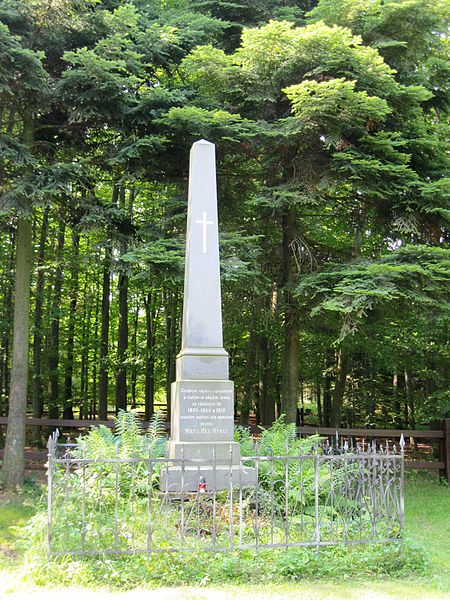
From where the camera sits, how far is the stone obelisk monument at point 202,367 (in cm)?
698

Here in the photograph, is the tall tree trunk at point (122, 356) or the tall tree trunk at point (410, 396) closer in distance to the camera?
the tall tree trunk at point (122, 356)

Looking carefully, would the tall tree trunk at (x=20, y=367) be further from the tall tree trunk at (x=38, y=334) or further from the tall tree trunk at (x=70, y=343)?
the tall tree trunk at (x=70, y=343)

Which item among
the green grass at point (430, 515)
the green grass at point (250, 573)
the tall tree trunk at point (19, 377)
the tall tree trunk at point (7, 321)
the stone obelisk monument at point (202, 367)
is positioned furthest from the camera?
the tall tree trunk at point (7, 321)

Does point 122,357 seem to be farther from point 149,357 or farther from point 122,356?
point 149,357

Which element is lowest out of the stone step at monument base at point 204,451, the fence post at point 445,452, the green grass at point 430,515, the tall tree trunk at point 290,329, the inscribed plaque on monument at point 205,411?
the green grass at point 430,515

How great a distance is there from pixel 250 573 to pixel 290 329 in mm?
7215

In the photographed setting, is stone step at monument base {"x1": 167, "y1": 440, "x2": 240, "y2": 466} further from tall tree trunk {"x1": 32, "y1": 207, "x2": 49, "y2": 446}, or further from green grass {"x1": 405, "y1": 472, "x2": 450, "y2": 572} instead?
tall tree trunk {"x1": 32, "y1": 207, "x2": 49, "y2": 446}

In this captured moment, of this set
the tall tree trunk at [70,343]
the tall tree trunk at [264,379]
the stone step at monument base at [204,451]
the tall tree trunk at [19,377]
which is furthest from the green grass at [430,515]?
the tall tree trunk at [70,343]

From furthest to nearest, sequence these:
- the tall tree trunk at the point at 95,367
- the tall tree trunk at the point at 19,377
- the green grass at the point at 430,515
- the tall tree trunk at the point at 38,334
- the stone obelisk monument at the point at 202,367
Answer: the tall tree trunk at the point at 95,367 < the tall tree trunk at the point at 38,334 < the tall tree trunk at the point at 19,377 < the stone obelisk monument at the point at 202,367 < the green grass at the point at 430,515

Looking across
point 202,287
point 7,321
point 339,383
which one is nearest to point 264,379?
point 339,383

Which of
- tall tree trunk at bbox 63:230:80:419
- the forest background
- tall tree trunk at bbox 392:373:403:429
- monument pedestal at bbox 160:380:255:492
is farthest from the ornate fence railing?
tall tree trunk at bbox 392:373:403:429

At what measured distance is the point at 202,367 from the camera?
7.39 meters

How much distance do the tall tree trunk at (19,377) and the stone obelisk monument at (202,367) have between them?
15.0 ft

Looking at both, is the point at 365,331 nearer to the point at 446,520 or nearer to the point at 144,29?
the point at 446,520
